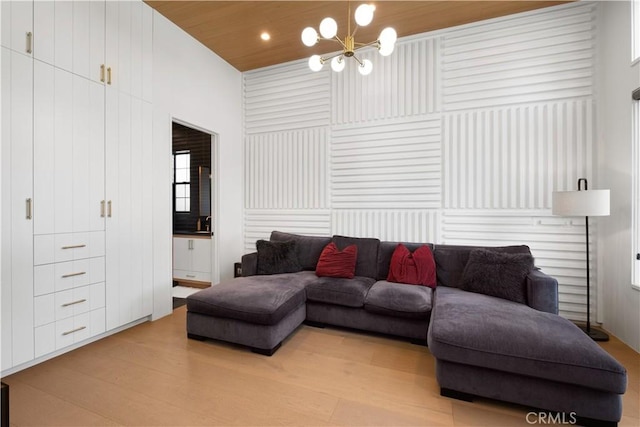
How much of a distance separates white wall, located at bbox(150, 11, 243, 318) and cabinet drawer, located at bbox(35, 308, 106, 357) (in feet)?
1.98

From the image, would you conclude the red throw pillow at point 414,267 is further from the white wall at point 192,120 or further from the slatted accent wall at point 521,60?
the white wall at point 192,120

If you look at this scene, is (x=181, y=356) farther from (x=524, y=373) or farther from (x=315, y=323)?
(x=524, y=373)

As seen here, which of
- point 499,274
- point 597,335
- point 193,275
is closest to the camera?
point 499,274

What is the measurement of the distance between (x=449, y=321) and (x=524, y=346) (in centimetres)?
42

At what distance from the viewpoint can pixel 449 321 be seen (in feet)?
6.39

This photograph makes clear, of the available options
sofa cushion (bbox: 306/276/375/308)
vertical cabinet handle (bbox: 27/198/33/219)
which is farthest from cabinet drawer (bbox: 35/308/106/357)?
sofa cushion (bbox: 306/276/375/308)

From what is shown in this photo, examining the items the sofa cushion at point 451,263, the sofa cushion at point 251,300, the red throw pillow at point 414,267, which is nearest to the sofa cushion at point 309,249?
the sofa cushion at point 251,300

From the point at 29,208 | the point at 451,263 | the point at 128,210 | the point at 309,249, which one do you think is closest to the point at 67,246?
the point at 29,208

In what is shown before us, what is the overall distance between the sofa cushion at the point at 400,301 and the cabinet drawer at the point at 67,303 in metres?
2.51

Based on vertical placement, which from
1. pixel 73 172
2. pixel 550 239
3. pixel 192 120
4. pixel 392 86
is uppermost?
pixel 392 86

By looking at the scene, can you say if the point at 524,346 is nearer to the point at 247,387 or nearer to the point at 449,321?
the point at 449,321

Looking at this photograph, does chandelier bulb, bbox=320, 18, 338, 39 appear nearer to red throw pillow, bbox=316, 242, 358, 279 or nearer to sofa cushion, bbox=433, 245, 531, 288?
red throw pillow, bbox=316, 242, 358, 279

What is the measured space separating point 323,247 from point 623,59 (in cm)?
349

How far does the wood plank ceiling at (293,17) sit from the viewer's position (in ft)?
9.80
